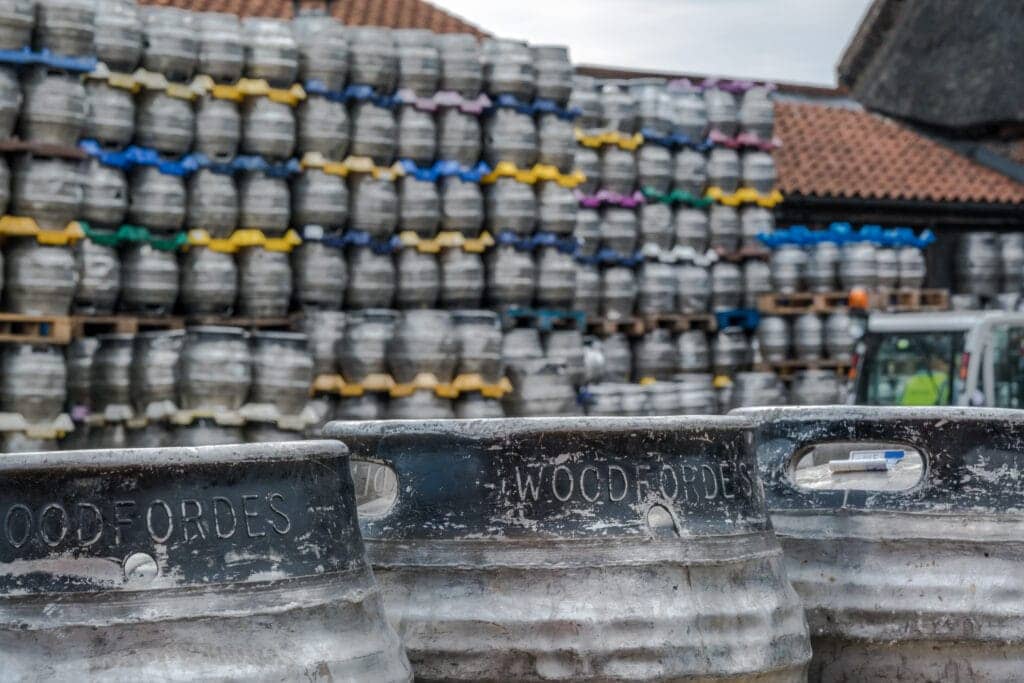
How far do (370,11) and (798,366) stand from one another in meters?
9.37

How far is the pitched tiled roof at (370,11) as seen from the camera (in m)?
21.3

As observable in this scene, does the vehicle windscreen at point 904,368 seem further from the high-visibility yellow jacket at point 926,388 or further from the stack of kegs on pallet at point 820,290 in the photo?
the stack of kegs on pallet at point 820,290

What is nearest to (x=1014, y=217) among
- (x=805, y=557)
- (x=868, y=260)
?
(x=868, y=260)

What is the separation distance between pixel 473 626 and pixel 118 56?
8722mm

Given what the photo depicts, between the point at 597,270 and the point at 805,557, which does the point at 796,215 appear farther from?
the point at 805,557

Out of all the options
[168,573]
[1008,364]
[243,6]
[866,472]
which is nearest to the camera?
[168,573]

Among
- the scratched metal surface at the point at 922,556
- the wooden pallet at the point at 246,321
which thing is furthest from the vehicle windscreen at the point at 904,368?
the scratched metal surface at the point at 922,556

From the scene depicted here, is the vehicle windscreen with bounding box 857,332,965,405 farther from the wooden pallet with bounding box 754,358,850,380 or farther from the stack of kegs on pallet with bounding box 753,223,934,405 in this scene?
the wooden pallet with bounding box 754,358,850,380

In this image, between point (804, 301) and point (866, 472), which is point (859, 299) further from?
point (866, 472)

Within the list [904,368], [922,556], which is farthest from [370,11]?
[922,556]

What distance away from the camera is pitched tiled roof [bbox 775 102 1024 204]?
22406mm

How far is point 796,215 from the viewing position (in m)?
21.9

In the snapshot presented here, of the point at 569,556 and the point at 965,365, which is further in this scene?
the point at 965,365

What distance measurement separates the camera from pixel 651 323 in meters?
15.2
